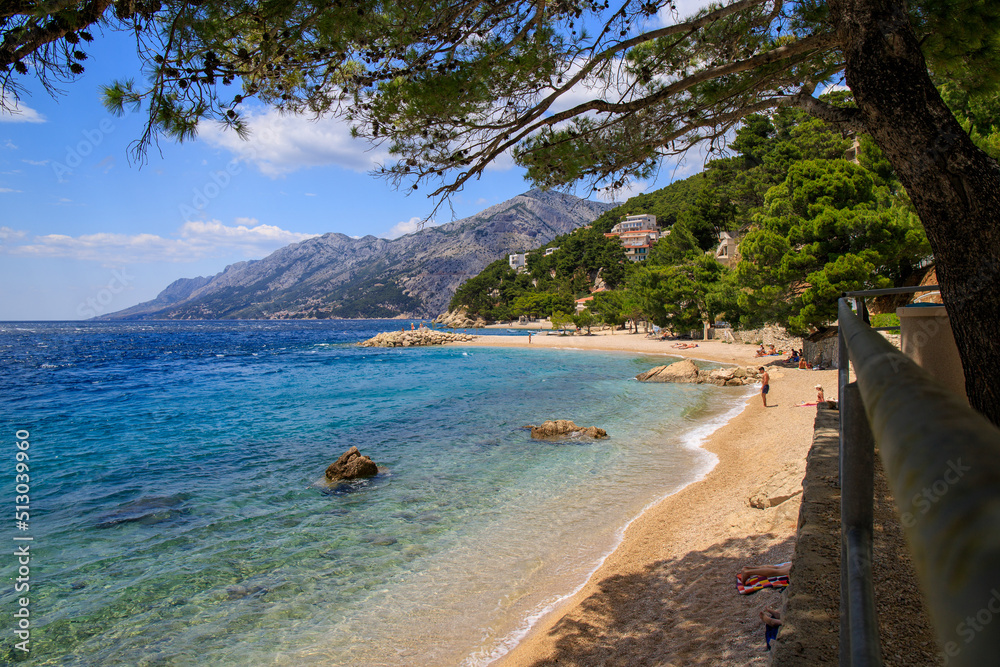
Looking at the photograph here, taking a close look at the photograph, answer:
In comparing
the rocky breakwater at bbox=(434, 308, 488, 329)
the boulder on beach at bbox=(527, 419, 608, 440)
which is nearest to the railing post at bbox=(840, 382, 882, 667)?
the boulder on beach at bbox=(527, 419, 608, 440)

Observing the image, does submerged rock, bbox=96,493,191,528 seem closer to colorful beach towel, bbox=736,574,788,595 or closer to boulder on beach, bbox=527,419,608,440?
boulder on beach, bbox=527,419,608,440

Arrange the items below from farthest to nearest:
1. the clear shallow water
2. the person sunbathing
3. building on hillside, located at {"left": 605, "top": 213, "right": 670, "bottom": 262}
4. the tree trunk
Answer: building on hillside, located at {"left": 605, "top": 213, "right": 670, "bottom": 262}
the clear shallow water
the person sunbathing
the tree trunk

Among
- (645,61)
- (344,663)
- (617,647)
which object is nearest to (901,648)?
(617,647)

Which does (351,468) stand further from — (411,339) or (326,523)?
(411,339)

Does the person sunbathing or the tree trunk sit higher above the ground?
the tree trunk

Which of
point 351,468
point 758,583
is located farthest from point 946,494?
point 351,468

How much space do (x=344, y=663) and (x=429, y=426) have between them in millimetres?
10950

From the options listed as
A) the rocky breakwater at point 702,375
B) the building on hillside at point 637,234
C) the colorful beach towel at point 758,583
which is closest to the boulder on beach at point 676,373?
the rocky breakwater at point 702,375

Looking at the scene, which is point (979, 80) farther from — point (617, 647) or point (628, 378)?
point (628, 378)

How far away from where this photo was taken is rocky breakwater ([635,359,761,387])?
72.2 ft

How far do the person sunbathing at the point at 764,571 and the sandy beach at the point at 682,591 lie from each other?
0.22 m

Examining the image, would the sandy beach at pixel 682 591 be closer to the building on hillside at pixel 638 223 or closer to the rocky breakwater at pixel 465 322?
the building on hillside at pixel 638 223

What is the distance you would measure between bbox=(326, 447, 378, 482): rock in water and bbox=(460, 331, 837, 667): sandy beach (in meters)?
5.37

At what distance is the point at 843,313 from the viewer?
4.34 ft
